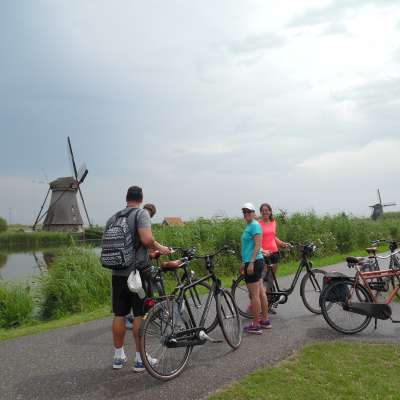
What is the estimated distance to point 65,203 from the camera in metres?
50.1

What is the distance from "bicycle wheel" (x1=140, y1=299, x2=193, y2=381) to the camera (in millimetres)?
4199

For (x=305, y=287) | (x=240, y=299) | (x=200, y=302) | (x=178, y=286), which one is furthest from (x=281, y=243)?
(x=178, y=286)

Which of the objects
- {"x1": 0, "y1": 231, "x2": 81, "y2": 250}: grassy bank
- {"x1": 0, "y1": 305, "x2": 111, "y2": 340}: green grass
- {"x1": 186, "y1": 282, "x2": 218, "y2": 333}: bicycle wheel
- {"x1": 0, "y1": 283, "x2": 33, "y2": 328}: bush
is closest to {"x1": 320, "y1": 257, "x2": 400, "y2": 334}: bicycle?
{"x1": 186, "y1": 282, "x2": 218, "y2": 333}: bicycle wheel

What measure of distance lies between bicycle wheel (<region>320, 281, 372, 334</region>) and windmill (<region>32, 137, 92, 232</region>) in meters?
47.8

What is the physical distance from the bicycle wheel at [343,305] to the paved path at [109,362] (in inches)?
6.4

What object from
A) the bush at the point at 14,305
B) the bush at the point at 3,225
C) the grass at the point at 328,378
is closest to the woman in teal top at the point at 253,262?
the grass at the point at 328,378

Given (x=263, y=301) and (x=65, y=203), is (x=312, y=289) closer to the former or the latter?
(x=263, y=301)

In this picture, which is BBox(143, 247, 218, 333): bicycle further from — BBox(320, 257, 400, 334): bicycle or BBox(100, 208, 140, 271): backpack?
BBox(320, 257, 400, 334): bicycle

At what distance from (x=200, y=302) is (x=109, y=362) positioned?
1395 mm

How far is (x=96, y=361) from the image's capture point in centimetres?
511

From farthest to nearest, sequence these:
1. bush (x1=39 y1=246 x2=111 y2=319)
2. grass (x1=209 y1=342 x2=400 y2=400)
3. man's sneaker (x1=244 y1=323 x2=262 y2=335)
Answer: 1. bush (x1=39 y1=246 x2=111 y2=319)
2. man's sneaker (x1=244 y1=323 x2=262 y2=335)
3. grass (x1=209 y1=342 x2=400 y2=400)

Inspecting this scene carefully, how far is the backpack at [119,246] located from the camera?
4535mm

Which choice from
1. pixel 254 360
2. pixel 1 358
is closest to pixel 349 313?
pixel 254 360

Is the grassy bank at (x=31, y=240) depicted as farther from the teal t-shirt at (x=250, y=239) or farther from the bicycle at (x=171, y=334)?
the bicycle at (x=171, y=334)
